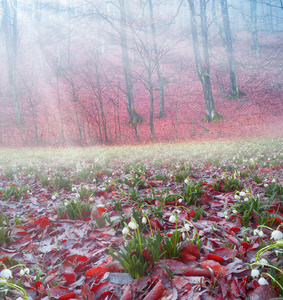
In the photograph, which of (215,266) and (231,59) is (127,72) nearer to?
(231,59)

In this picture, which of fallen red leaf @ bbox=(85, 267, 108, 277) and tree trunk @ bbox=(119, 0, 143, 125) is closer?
fallen red leaf @ bbox=(85, 267, 108, 277)

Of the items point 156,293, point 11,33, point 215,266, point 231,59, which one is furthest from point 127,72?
point 156,293

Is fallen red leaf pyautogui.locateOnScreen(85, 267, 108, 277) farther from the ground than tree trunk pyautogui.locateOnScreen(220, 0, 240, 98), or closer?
closer

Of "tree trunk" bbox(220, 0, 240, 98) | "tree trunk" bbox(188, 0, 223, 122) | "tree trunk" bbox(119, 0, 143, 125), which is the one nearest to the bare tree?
"tree trunk" bbox(220, 0, 240, 98)

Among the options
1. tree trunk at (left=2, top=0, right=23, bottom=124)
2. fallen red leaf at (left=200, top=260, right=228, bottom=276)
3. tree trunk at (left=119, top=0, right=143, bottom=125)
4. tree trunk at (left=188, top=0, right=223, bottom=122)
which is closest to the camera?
fallen red leaf at (left=200, top=260, right=228, bottom=276)

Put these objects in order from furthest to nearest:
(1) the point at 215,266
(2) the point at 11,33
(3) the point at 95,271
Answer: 1. (2) the point at 11,33
2. (3) the point at 95,271
3. (1) the point at 215,266

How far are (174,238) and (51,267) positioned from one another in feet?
3.37

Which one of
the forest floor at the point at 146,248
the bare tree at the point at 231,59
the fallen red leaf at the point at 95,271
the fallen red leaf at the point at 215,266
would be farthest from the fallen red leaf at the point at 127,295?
the bare tree at the point at 231,59

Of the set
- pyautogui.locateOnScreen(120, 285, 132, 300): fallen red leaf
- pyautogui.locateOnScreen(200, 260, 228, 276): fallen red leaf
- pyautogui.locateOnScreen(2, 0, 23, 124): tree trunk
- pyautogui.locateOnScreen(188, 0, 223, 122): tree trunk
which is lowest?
pyautogui.locateOnScreen(120, 285, 132, 300): fallen red leaf

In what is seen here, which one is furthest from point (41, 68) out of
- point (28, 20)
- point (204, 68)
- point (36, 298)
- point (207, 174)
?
point (36, 298)

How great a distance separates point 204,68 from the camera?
12836 mm

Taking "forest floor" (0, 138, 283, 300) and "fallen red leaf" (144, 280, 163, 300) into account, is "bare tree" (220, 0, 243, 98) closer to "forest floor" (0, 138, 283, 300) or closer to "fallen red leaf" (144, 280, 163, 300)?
"forest floor" (0, 138, 283, 300)

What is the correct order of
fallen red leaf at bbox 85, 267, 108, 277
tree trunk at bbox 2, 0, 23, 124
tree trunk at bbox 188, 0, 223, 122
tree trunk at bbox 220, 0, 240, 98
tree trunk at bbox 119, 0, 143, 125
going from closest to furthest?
fallen red leaf at bbox 85, 267, 108, 277 < tree trunk at bbox 119, 0, 143, 125 < tree trunk at bbox 188, 0, 223, 122 < tree trunk at bbox 220, 0, 240, 98 < tree trunk at bbox 2, 0, 23, 124

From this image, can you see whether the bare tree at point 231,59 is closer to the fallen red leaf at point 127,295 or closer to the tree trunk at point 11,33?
the tree trunk at point 11,33
